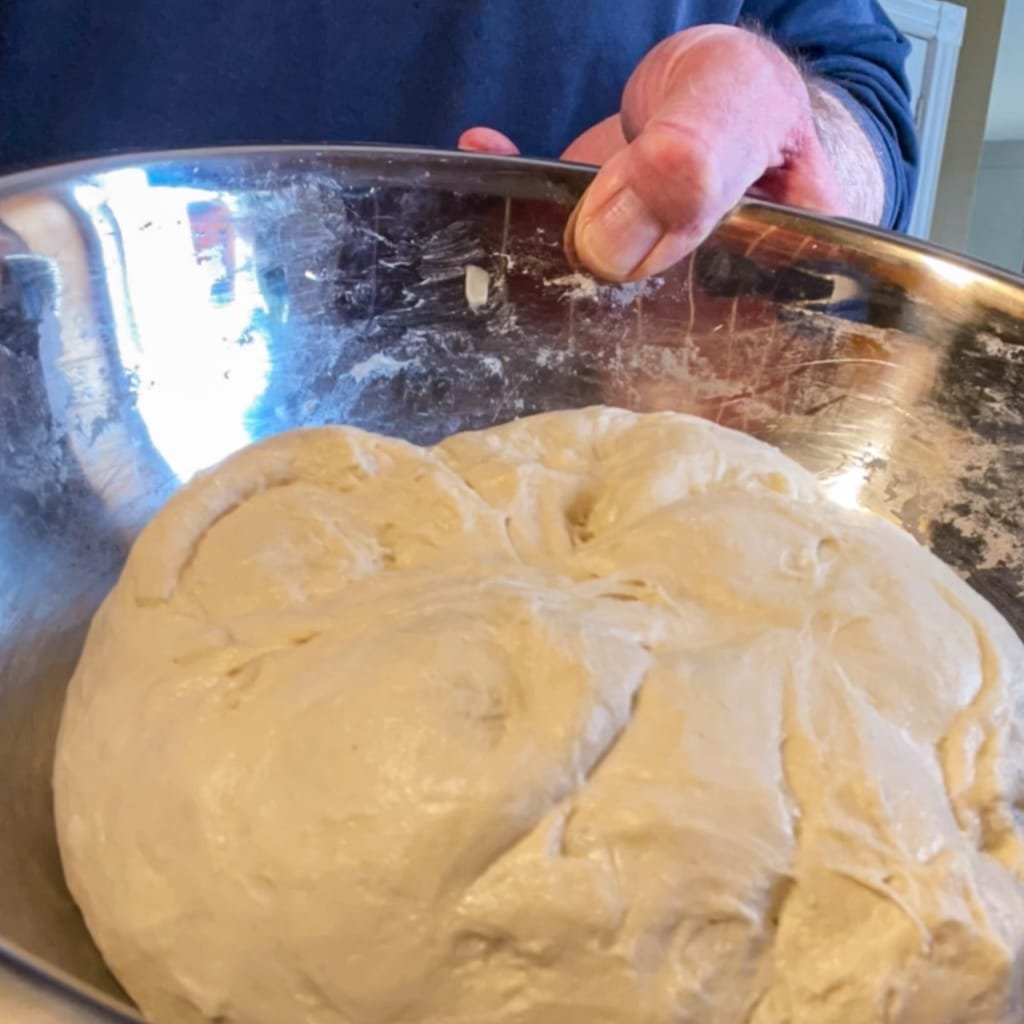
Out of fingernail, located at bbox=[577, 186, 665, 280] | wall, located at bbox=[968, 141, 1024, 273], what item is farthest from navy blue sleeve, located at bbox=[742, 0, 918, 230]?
wall, located at bbox=[968, 141, 1024, 273]

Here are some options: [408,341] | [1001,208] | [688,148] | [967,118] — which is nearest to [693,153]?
[688,148]

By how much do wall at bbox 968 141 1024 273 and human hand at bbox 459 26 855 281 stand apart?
Result: 3.02m

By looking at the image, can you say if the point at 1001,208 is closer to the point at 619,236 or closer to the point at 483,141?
the point at 483,141

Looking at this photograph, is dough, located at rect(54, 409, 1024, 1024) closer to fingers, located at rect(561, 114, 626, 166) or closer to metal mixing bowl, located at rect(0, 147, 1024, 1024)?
metal mixing bowl, located at rect(0, 147, 1024, 1024)

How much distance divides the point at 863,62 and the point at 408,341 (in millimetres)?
779

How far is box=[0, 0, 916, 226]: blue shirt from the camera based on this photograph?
1.13m

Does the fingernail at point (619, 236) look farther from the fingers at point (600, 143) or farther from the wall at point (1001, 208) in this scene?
the wall at point (1001, 208)

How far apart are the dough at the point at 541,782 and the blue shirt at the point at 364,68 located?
0.59 meters

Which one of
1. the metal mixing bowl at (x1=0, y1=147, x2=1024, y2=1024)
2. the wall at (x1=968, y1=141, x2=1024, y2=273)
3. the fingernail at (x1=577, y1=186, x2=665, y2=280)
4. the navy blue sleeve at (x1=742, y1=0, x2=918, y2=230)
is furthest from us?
the wall at (x1=968, y1=141, x2=1024, y2=273)

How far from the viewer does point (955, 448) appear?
3.29 ft

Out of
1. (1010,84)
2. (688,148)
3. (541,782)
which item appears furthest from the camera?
(1010,84)

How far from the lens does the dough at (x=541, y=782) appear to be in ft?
1.70

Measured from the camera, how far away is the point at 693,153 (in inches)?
36.3

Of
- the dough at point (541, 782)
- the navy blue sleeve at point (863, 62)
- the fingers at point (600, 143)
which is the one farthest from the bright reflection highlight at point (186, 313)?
the navy blue sleeve at point (863, 62)
